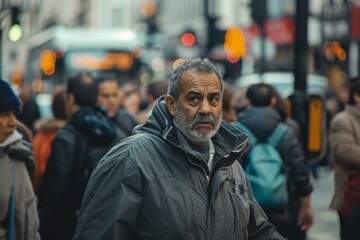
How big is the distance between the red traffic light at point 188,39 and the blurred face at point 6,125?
1866cm

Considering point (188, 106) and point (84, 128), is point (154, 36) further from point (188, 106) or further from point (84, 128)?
point (188, 106)

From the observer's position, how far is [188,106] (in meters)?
4.99

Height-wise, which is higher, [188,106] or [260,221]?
[188,106]

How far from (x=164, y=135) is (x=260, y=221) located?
2.12ft

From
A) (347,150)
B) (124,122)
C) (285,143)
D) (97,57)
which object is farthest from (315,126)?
(97,57)

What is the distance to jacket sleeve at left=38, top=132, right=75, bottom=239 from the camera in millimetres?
7906

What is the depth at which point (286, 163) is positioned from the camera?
8.70 metres

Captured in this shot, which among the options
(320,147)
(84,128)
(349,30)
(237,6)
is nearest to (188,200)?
(84,128)

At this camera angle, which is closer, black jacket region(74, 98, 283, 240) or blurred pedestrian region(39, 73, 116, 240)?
black jacket region(74, 98, 283, 240)

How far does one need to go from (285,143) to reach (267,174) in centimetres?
43

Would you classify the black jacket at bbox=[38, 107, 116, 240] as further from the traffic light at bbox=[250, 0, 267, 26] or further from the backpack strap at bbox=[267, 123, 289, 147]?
the traffic light at bbox=[250, 0, 267, 26]

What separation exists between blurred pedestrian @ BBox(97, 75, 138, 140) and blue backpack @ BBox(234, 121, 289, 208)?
1.13 m

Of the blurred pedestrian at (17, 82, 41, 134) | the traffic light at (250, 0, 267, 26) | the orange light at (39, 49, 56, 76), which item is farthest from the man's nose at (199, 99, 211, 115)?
the orange light at (39, 49, 56, 76)

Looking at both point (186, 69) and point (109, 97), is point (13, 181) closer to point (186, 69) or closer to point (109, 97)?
point (186, 69)
